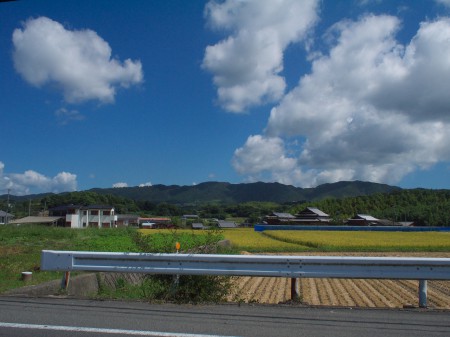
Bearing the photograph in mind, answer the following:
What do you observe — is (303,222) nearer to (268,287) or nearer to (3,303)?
(268,287)

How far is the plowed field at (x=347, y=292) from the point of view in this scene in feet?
36.2

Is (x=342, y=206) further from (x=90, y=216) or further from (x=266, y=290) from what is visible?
(x=266, y=290)

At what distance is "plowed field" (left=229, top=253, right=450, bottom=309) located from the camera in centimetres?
1104

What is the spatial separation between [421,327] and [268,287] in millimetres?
8871

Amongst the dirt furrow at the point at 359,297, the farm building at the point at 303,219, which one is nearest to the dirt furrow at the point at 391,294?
the dirt furrow at the point at 359,297

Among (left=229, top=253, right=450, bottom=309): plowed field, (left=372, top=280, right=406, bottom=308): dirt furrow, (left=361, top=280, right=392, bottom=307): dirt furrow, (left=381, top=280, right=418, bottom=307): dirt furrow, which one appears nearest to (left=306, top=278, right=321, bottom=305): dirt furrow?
(left=229, top=253, right=450, bottom=309): plowed field

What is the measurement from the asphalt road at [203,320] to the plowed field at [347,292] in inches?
152

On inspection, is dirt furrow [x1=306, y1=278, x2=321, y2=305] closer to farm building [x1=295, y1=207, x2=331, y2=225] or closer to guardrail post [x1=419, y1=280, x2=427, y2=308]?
guardrail post [x1=419, y1=280, x2=427, y2=308]

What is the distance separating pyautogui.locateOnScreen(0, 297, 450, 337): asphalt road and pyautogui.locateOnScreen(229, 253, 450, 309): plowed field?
386 cm

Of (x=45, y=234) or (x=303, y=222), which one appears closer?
(x=45, y=234)

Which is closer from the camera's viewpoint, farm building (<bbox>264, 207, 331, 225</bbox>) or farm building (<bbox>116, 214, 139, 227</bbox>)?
farm building (<bbox>116, 214, 139, 227</bbox>)

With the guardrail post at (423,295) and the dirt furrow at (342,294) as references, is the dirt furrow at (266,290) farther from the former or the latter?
the guardrail post at (423,295)

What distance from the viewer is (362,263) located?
682 centimetres

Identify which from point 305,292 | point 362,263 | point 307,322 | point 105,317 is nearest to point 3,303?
point 105,317
